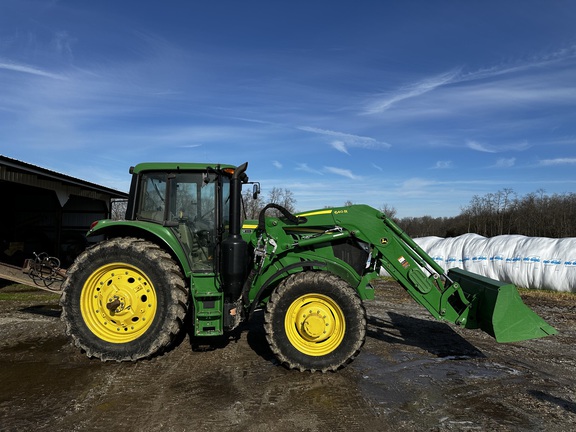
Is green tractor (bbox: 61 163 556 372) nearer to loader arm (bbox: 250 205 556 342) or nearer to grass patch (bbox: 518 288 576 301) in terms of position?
loader arm (bbox: 250 205 556 342)

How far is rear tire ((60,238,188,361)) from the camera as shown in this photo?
449 cm

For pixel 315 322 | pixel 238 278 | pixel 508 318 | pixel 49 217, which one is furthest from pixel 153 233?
pixel 49 217

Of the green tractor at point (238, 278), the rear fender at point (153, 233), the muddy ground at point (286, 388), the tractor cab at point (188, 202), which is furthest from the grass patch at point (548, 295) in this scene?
the rear fender at point (153, 233)

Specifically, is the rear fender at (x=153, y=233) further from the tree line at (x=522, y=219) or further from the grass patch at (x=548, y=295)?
the tree line at (x=522, y=219)

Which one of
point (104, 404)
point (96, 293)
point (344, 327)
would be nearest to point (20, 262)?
point (96, 293)

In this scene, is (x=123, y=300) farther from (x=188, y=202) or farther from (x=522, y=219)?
(x=522, y=219)

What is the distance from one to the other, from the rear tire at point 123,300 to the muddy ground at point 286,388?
0.25 meters

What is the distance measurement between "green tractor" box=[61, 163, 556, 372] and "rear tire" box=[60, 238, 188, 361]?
12 mm

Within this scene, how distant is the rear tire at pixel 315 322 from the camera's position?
14.0ft

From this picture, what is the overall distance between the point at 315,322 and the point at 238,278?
1001mm

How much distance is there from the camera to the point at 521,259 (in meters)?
11.1

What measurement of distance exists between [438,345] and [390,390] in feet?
6.16

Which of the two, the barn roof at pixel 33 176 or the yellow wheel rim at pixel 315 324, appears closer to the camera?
the yellow wheel rim at pixel 315 324

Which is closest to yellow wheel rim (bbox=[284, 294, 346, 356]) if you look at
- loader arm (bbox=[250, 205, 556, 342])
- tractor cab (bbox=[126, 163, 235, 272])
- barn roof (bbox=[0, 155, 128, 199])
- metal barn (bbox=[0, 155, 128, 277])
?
loader arm (bbox=[250, 205, 556, 342])
